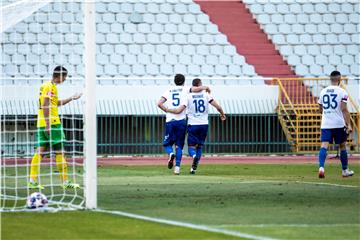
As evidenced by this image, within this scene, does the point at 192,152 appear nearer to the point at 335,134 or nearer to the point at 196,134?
the point at 196,134

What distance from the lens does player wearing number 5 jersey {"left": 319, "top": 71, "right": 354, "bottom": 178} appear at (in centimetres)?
1998

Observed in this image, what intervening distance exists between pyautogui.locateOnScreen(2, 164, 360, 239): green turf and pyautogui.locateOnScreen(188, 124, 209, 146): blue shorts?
2.75ft

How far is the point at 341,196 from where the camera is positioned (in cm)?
1488

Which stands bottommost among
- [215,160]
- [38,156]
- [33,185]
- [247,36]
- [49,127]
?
[215,160]

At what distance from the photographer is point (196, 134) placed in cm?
2277

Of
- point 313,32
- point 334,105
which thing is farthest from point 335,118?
point 313,32

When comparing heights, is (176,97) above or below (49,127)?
above

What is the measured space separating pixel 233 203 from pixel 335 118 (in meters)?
6.82

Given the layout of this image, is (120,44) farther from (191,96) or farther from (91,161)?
(91,161)

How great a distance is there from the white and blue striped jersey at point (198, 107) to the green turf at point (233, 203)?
1295 millimetres

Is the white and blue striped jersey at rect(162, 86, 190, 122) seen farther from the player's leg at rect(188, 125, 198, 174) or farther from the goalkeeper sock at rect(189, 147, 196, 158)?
the goalkeeper sock at rect(189, 147, 196, 158)

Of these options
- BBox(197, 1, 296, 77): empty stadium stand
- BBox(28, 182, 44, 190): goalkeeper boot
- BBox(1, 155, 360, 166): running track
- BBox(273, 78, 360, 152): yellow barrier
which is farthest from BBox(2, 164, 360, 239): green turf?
BBox(197, 1, 296, 77): empty stadium stand

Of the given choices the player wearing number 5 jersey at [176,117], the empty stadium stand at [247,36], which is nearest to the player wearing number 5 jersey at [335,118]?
the player wearing number 5 jersey at [176,117]

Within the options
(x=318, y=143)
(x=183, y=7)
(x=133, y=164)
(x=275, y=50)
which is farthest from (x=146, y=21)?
(x=133, y=164)
